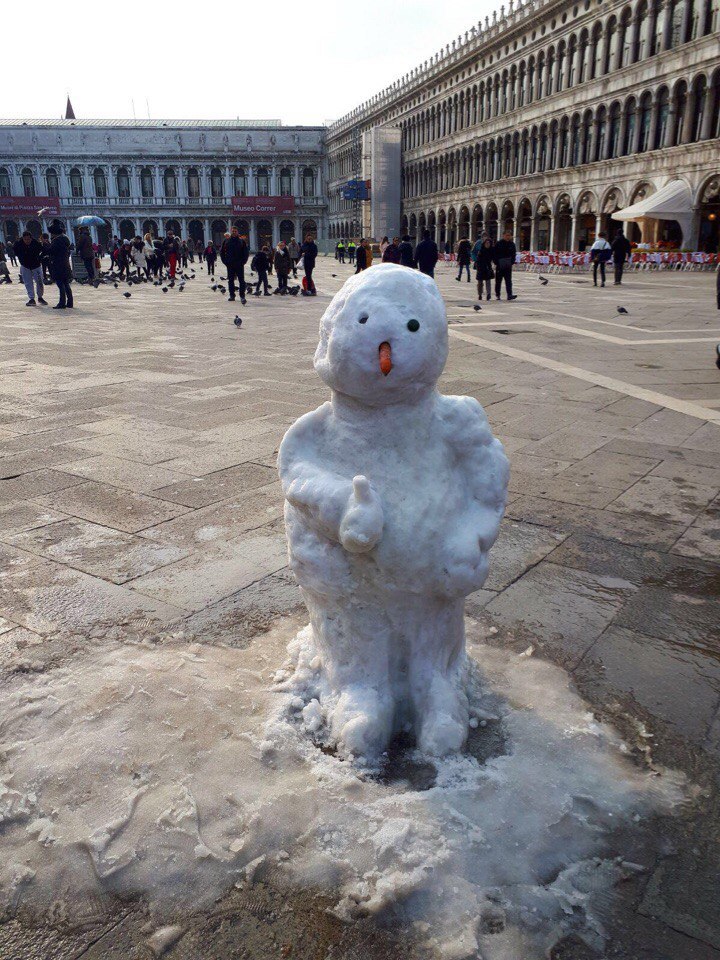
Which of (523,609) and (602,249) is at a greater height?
(602,249)

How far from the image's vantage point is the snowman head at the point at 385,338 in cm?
185

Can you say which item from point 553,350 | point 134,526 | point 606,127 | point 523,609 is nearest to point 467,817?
point 523,609

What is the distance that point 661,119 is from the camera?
3084cm

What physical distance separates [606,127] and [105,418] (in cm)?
3597

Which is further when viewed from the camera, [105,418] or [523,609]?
[105,418]

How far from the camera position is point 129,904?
5.28 ft

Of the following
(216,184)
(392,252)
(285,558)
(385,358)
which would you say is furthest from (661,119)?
(216,184)

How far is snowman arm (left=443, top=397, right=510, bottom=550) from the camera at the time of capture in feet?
6.54

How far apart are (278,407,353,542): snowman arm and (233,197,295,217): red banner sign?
3012 inches

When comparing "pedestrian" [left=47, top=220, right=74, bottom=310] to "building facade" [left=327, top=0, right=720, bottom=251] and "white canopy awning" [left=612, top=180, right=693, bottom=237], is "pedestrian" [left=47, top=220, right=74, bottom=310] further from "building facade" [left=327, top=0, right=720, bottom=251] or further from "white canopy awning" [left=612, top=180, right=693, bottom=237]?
Answer: "building facade" [left=327, top=0, right=720, bottom=251]

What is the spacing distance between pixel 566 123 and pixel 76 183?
53.1 meters

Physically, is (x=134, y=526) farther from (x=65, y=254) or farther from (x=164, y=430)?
(x=65, y=254)

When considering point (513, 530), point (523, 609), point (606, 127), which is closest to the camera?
point (523, 609)

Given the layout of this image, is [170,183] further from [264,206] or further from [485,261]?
[485,261]
